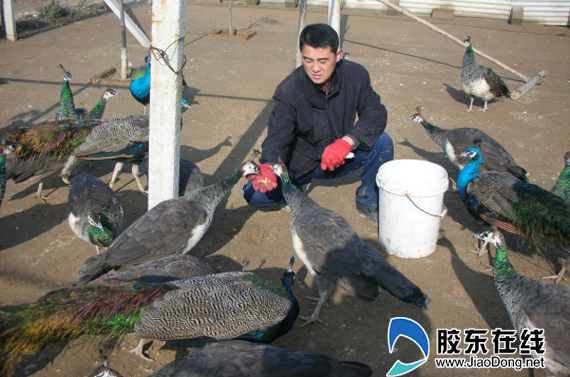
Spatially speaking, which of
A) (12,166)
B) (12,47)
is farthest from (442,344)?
(12,47)

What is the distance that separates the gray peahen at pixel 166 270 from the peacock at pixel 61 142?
6.81ft

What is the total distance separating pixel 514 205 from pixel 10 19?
11137 millimetres

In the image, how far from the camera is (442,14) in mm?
14797

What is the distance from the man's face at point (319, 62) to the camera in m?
3.99

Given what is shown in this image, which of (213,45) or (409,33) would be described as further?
(409,33)

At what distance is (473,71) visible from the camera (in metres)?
7.68

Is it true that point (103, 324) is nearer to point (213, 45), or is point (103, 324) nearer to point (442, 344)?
point (442, 344)

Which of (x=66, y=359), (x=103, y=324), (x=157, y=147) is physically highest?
(x=157, y=147)

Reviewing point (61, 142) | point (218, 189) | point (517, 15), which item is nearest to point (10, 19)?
point (61, 142)

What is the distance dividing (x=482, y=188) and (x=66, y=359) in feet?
12.7

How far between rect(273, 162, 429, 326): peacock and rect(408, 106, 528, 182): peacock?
2.38 m

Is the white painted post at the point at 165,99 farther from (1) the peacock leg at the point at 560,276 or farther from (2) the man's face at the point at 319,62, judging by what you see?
(1) the peacock leg at the point at 560,276

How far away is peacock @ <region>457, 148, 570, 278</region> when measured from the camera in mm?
3814

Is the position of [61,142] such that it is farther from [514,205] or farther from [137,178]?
[514,205]
